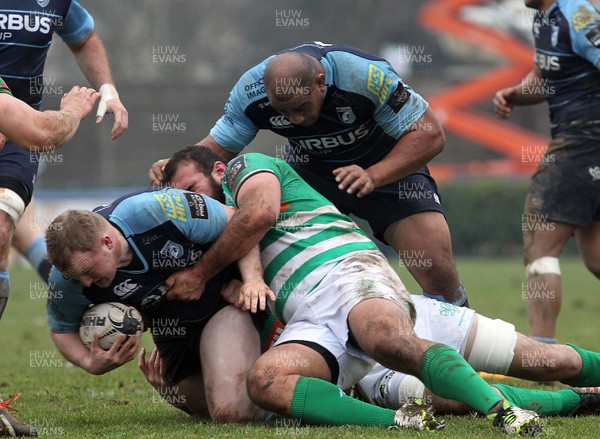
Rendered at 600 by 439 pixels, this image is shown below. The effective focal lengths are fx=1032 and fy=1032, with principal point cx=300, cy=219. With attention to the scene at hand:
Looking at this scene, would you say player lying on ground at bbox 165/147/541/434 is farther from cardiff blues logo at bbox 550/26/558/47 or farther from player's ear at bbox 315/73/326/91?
cardiff blues logo at bbox 550/26/558/47

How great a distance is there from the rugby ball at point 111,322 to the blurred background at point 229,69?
2583cm

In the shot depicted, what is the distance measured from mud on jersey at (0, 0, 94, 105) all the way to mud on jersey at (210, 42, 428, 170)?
1132 millimetres

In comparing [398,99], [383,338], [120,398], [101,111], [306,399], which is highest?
[398,99]

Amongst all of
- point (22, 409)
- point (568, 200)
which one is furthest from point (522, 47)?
point (22, 409)

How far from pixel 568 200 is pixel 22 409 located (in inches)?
148

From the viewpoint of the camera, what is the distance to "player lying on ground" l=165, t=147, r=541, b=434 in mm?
4574

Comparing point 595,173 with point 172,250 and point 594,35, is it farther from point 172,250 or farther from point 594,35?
point 172,250

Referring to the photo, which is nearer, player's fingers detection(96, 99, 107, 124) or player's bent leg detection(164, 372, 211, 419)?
player's bent leg detection(164, 372, 211, 419)

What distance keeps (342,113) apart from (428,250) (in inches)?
42.2

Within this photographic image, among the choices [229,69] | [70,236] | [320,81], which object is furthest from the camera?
[229,69]

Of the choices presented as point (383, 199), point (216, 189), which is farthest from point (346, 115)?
point (216, 189)

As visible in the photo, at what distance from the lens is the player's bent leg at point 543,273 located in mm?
6902

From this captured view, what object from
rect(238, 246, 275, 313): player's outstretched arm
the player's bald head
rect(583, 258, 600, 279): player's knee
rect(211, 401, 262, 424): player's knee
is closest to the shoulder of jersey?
the player's bald head

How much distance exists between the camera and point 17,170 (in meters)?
5.75
